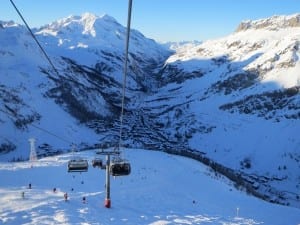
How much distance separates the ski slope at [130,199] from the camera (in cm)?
2759

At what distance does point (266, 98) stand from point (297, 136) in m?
34.3

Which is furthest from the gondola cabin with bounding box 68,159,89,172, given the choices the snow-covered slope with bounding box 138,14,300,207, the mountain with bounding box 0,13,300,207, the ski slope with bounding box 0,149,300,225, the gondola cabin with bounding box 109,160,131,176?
the snow-covered slope with bounding box 138,14,300,207

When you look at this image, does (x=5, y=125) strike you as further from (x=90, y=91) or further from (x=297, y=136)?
(x=297, y=136)

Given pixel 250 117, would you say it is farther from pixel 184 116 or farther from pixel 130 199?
pixel 130 199

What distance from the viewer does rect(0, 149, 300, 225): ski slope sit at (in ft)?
90.5

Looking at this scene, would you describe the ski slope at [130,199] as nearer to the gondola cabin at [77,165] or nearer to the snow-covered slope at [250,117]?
the gondola cabin at [77,165]

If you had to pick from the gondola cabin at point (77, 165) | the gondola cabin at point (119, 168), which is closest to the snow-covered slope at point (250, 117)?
the gondola cabin at point (77, 165)

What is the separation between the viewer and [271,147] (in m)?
119

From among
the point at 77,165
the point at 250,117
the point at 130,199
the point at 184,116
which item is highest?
the point at 184,116

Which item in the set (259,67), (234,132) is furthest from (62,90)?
(259,67)

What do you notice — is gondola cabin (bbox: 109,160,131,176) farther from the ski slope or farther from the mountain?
the mountain

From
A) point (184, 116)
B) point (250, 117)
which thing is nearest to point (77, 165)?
point (250, 117)

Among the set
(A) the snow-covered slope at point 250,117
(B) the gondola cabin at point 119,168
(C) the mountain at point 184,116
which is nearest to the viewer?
(B) the gondola cabin at point 119,168

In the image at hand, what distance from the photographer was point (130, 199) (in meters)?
34.8
